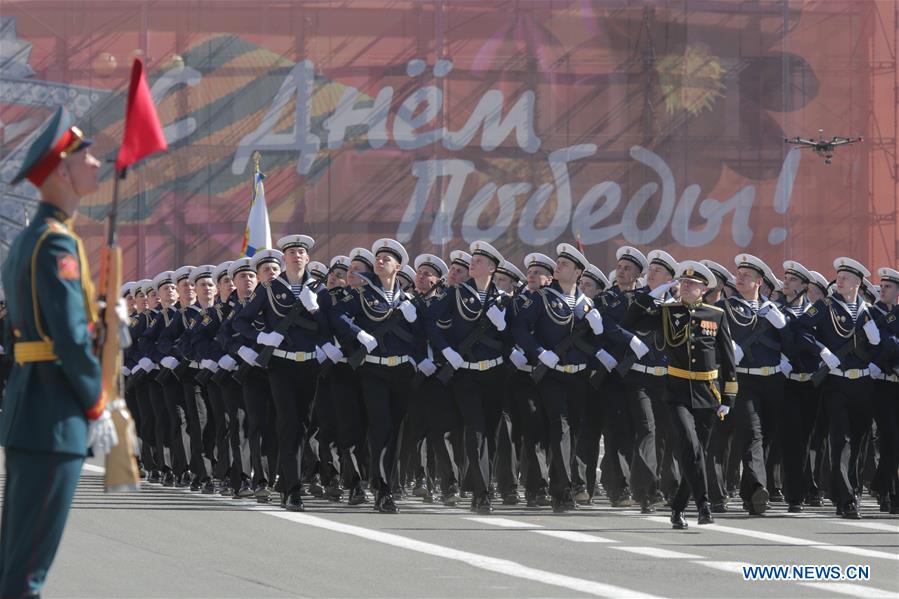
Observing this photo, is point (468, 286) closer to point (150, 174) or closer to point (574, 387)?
point (574, 387)

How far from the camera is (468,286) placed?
15688 millimetres

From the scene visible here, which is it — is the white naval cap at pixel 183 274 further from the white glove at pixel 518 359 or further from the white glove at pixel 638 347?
the white glove at pixel 638 347

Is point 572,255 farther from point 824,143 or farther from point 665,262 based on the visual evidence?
point 824,143

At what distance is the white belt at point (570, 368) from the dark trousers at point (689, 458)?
6.62ft

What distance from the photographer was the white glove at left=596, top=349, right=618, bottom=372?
15.8 metres

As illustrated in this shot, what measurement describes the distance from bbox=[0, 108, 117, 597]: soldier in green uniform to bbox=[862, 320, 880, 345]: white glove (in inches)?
376

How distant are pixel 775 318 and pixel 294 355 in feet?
12.6

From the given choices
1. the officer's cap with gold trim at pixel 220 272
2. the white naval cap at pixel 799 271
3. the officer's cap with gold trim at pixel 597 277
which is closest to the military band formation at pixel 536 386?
the white naval cap at pixel 799 271

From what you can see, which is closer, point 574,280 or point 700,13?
point 574,280

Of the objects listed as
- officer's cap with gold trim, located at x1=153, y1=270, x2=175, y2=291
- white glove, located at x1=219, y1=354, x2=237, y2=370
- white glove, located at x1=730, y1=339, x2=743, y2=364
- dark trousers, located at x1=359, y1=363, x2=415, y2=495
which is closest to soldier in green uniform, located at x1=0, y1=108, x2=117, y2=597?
dark trousers, located at x1=359, y1=363, x2=415, y2=495

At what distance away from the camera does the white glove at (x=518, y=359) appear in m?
15.8

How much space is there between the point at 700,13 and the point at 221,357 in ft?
105

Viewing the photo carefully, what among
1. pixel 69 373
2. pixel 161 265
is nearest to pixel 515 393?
pixel 69 373

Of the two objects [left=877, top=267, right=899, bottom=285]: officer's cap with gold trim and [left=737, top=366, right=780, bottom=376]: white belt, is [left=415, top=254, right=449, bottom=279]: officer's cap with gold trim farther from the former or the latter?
[left=877, top=267, right=899, bottom=285]: officer's cap with gold trim
